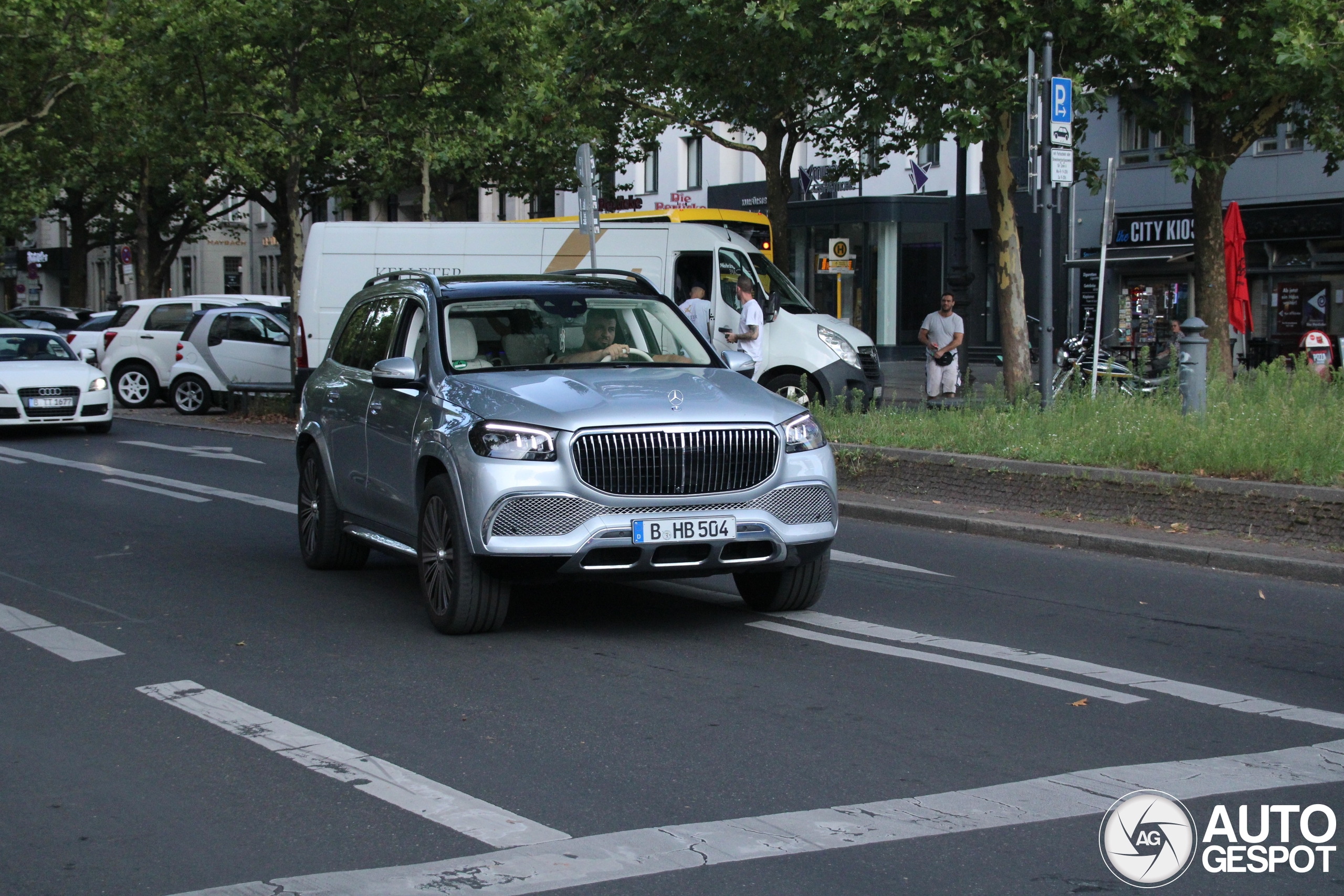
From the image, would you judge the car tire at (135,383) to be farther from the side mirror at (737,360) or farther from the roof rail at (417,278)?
the side mirror at (737,360)

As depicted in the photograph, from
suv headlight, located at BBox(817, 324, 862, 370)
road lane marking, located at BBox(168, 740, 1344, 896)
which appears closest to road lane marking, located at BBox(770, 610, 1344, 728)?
road lane marking, located at BBox(168, 740, 1344, 896)

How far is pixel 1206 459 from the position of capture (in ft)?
37.1

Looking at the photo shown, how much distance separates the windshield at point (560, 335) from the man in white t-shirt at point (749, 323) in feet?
35.2

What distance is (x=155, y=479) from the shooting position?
1550 centimetres

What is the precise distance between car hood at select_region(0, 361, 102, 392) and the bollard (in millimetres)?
14721

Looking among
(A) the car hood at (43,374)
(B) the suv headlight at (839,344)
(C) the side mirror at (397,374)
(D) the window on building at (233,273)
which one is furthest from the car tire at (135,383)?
(D) the window on building at (233,273)

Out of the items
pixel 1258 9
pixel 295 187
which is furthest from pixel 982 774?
pixel 295 187

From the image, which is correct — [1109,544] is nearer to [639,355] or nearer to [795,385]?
[639,355]

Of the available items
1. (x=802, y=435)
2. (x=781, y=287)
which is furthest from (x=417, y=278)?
(x=781, y=287)

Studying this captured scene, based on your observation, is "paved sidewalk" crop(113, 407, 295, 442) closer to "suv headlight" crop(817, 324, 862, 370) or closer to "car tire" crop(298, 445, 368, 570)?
"suv headlight" crop(817, 324, 862, 370)

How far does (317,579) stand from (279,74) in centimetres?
1762

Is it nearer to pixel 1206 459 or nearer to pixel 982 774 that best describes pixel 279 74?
pixel 1206 459

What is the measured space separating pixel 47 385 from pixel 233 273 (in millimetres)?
53292

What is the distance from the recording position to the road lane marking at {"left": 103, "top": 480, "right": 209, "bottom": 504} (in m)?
13.8
